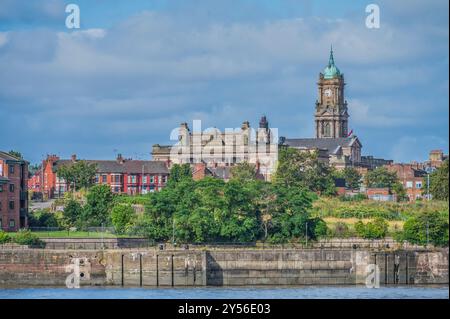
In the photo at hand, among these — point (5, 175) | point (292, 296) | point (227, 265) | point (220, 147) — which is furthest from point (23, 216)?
point (220, 147)

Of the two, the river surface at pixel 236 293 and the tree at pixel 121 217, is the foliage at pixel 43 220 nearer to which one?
Answer: the tree at pixel 121 217

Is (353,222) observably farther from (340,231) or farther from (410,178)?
(410,178)

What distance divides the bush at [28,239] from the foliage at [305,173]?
3745 cm

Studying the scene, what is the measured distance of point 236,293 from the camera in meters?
83.3

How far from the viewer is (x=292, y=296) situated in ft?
265

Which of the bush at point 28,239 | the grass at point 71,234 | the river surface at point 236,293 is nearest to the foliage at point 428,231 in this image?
the river surface at point 236,293

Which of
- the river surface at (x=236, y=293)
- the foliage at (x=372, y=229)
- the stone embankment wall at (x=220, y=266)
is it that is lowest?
the river surface at (x=236, y=293)

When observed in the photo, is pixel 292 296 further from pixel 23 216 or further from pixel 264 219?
pixel 23 216

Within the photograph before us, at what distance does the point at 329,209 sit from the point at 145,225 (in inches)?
847

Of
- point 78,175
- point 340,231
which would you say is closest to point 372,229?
point 340,231

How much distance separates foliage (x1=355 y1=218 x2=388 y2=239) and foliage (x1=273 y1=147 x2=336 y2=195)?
28270mm

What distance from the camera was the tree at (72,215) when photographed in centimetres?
10994

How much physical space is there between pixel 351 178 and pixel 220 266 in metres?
63.8

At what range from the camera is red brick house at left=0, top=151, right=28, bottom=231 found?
10500 cm
